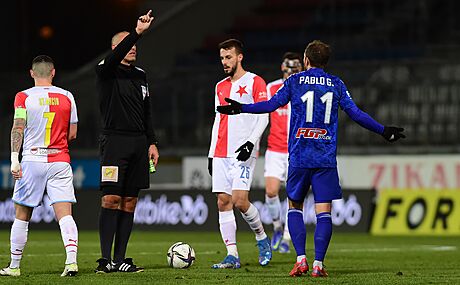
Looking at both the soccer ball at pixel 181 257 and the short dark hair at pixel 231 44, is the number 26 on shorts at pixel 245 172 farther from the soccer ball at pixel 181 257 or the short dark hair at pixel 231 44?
the short dark hair at pixel 231 44

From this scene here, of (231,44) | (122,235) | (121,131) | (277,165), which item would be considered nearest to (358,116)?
(231,44)

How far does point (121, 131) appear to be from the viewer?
32.9 ft

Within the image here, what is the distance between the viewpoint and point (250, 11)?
27.6 metres

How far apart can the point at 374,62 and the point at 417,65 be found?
35.1 inches

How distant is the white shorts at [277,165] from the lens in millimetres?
14094

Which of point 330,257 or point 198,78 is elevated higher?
point 198,78

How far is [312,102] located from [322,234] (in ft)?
3.69

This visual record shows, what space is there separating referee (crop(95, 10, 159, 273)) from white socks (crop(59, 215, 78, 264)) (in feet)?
1.49

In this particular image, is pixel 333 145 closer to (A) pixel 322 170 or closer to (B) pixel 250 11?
(A) pixel 322 170

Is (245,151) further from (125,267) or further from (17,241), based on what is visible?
(17,241)

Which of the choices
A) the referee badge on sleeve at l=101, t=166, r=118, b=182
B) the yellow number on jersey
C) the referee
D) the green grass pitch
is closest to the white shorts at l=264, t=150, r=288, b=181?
the green grass pitch

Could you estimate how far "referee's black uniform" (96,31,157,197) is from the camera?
9.95 m

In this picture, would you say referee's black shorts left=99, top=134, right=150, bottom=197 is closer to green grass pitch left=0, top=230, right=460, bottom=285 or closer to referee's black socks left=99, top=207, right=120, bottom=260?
referee's black socks left=99, top=207, right=120, bottom=260

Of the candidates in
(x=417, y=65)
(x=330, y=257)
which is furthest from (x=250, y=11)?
(x=330, y=257)
